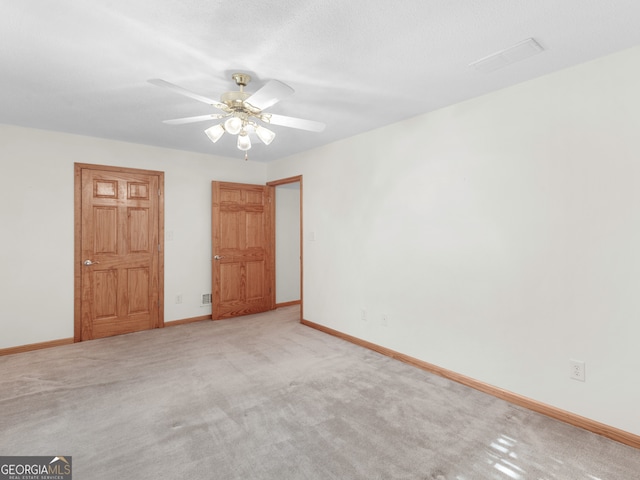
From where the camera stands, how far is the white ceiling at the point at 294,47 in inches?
63.8

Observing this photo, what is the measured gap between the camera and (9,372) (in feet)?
9.84

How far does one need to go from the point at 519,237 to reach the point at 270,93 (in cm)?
204

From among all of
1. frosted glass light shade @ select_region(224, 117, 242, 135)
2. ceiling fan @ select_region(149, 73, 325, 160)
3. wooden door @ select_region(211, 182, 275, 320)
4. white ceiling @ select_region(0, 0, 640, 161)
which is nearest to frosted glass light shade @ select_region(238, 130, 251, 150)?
ceiling fan @ select_region(149, 73, 325, 160)

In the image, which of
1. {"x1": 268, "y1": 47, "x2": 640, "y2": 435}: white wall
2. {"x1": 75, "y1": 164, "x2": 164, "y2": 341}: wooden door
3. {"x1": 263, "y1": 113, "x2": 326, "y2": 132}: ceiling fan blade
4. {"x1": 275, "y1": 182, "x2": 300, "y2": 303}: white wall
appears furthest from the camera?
{"x1": 275, "y1": 182, "x2": 300, "y2": 303}: white wall

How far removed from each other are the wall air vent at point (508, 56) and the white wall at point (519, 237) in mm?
414

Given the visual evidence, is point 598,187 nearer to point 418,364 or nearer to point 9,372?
point 418,364

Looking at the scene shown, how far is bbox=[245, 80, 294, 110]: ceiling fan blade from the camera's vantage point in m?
1.81

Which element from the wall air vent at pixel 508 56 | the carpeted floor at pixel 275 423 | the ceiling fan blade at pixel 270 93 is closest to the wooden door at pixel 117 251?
the carpeted floor at pixel 275 423

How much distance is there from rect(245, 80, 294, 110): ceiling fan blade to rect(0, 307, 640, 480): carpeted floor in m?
2.08

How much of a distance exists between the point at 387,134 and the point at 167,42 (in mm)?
2215

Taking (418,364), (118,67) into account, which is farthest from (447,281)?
(118,67)

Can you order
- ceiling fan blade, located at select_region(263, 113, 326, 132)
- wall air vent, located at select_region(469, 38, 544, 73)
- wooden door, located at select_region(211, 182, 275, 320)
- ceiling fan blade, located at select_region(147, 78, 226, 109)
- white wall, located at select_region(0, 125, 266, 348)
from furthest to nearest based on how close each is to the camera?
1. wooden door, located at select_region(211, 182, 275, 320)
2. white wall, located at select_region(0, 125, 266, 348)
3. ceiling fan blade, located at select_region(263, 113, 326, 132)
4. wall air vent, located at select_region(469, 38, 544, 73)
5. ceiling fan blade, located at select_region(147, 78, 226, 109)

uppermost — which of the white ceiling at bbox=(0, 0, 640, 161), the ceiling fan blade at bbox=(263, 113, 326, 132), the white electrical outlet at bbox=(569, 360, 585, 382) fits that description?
the white ceiling at bbox=(0, 0, 640, 161)

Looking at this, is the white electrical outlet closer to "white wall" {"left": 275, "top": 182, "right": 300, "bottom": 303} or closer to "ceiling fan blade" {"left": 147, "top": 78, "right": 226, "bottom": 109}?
"ceiling fan blade" {"left": 147, "top": 78, "right": 226, "bottom": 109}
